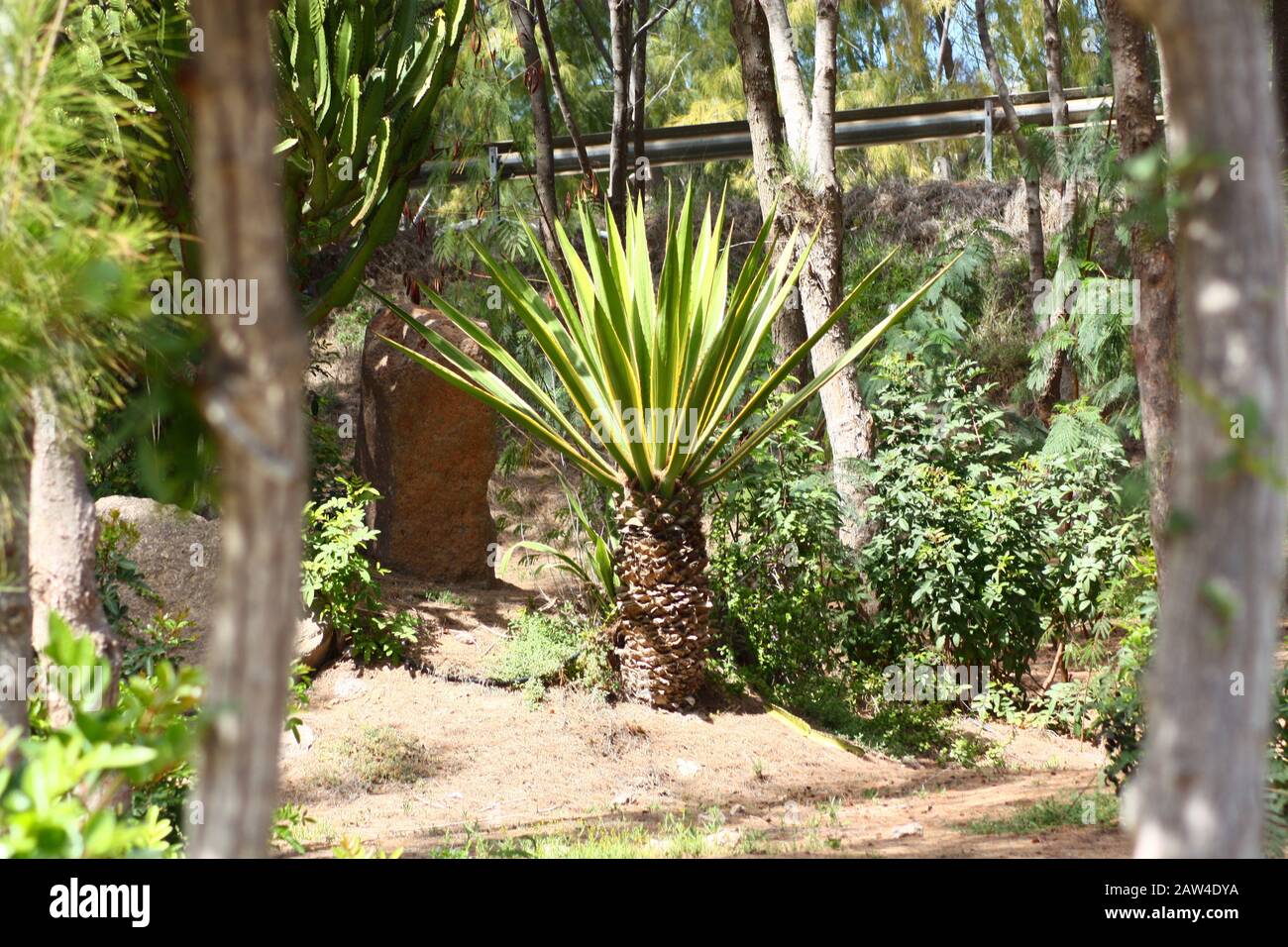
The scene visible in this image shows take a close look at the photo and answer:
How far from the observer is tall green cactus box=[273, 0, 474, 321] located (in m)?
5.85

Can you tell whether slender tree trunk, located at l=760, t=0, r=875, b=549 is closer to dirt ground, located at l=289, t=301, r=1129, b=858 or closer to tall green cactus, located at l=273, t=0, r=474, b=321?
dirt ground, located at l=289, t=301, r=1129, b=858

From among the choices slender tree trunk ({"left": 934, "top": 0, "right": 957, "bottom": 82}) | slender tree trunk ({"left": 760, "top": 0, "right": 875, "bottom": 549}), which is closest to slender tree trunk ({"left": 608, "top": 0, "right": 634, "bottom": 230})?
slender tree trunk ({"left": 760, "top": 0, "right": 875, "bottom": 549})

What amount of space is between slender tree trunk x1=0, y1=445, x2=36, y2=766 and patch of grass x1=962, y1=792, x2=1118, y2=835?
9.21ft

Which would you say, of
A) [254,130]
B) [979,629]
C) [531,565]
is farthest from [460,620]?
[254,130]

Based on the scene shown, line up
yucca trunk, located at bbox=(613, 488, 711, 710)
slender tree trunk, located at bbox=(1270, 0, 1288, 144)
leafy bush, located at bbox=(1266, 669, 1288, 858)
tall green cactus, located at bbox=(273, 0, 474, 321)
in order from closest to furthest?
1. leafy bush, located at bbox=(1266, 669, 1288, 858)
2. slender tree trunk, located at bbox=(1270, 0, 1288, 144)
3. yucca trunk, located at bbox=(613, 488, 711, 710)
4. tall green cactus, located at bbox=(273, 0, 474, 321)

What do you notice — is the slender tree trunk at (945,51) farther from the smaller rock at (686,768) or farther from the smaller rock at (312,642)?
the smaller rock at (686,768)

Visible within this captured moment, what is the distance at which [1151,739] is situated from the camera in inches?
44.2

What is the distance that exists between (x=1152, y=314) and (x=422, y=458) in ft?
14.9

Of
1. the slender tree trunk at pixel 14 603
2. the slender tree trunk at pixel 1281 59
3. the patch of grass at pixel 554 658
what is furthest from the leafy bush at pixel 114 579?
the slender tree trunk at pixel 1281 59

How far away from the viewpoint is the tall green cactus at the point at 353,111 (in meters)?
5.85

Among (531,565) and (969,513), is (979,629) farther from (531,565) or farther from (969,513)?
(531,565)

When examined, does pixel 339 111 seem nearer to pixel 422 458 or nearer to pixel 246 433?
pixel 422 458

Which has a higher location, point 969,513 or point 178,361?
point 178,361
